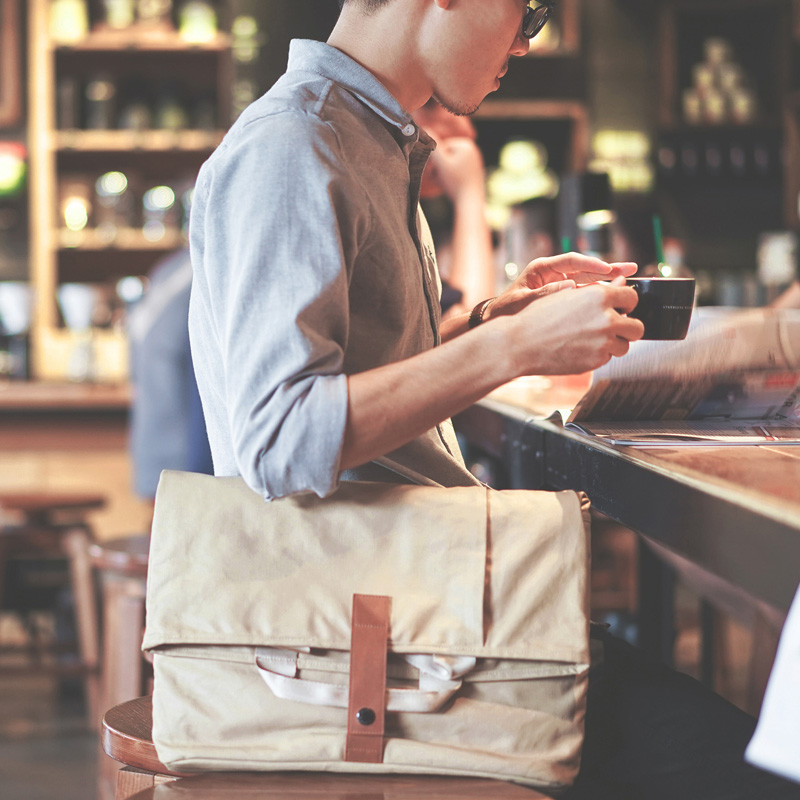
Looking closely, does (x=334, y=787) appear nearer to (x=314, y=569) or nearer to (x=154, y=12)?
(x=314, y=569)

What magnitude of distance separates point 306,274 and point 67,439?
126 inches

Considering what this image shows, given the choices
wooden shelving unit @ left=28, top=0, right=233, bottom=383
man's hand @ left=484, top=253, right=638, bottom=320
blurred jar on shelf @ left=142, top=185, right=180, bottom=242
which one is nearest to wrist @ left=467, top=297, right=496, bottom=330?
man's hand @ left=484, top=253, right=638, bottom=320

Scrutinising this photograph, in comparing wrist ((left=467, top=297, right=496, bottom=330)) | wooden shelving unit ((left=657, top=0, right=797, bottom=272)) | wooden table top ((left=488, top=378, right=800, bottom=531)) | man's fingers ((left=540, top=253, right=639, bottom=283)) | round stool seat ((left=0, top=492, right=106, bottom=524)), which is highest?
wooden shelving unit ((left=657, top=0, right=797, bottom=272))

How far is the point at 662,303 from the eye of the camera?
94cm

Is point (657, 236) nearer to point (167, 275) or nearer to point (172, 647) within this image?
point (172, 647)

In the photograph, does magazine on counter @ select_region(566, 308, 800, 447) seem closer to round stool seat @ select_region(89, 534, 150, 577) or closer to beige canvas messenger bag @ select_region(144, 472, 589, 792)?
beige canvas messenger bag @ select_region(144, 472, 589, 792)

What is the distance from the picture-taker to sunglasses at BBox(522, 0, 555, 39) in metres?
0.98

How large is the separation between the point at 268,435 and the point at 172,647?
0.57ft

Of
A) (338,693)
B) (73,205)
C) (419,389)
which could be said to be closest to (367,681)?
(338,693)

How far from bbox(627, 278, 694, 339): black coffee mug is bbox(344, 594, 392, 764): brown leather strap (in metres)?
0.39

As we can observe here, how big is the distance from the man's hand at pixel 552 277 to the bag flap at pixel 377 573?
0.41 metres

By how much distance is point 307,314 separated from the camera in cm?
75

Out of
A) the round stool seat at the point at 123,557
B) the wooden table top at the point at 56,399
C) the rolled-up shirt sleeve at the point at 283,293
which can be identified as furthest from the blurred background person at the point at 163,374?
the rolled-up shirt sleeve at the point at 283,293

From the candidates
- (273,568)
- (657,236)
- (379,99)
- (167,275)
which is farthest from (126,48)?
(273,568)
